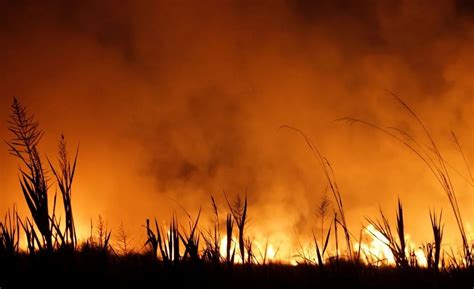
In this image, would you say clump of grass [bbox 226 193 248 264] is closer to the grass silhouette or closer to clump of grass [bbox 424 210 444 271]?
the grass silhouette

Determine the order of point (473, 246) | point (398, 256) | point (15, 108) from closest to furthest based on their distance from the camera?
point (15, 108) < point (398, 256) < point (473, 246)

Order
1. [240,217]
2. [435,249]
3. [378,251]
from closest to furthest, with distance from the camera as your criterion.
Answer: [435,249], [240,217], [378,251]

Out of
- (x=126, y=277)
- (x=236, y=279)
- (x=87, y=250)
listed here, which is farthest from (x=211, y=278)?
(x=87, y=250)

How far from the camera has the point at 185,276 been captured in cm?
209

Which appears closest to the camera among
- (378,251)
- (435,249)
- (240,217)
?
(435,249)

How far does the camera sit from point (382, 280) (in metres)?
2.41

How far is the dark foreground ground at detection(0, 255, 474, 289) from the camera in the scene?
6.56 feet

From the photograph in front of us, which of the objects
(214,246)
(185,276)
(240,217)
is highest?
(240,217)

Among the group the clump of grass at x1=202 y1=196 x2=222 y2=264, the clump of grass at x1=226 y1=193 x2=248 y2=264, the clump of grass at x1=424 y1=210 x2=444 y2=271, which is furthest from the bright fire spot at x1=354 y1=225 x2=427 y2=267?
the clump of grass at x1=202 y1=196 x2=222 y2=264

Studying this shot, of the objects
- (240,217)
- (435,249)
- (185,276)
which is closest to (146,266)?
(185,276)

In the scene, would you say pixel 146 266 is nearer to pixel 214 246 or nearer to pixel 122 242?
pixel 214 246

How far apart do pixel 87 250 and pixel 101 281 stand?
35cm

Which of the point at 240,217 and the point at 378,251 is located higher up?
the point at 240,217

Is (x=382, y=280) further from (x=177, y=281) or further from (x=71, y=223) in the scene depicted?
(x=71, y=223)
